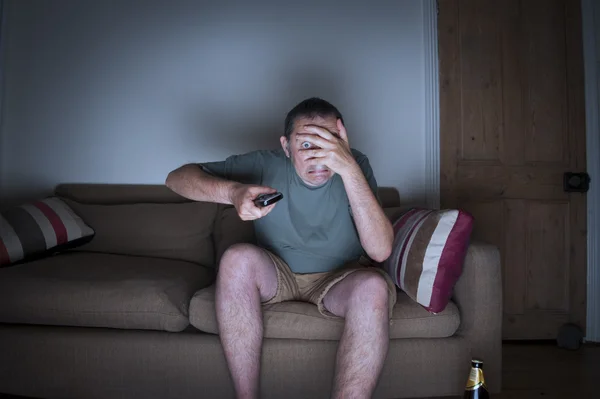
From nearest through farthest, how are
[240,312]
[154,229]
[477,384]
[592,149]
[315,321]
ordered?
[477,384] → [240,312] → [315,321] → [154,229] → [592,149]

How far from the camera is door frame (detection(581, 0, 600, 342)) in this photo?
7.80 feet

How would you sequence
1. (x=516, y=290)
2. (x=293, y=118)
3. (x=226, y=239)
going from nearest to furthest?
(x=293, y=118), (x=226, y=239), (x=516, y=290)

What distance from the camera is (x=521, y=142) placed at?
96.3 inches

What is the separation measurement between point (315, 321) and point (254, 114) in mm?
1457

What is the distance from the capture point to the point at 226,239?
2031 mm

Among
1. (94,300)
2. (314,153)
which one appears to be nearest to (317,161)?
(314,153)

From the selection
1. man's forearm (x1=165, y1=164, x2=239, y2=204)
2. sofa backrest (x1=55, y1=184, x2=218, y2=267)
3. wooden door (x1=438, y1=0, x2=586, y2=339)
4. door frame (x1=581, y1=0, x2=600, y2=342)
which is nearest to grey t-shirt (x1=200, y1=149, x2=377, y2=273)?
man's forearm (x1=165, y1=164, x2=239, y2=204)

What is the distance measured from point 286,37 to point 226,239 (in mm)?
1280

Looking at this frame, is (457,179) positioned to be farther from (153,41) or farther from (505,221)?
(153,41)

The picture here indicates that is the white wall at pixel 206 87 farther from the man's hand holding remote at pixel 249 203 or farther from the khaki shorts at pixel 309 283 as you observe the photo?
the man's hand holding remote at pixel 249 203

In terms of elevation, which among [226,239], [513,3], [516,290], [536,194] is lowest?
[516,290]

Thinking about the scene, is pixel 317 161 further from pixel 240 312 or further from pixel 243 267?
pixel 240 312

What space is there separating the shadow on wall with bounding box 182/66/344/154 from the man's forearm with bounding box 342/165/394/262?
1247 millimetres

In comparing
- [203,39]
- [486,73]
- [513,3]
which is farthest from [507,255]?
[203,39]
